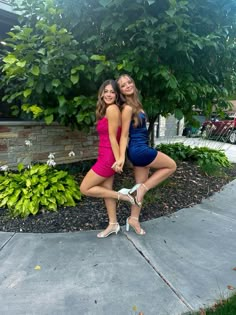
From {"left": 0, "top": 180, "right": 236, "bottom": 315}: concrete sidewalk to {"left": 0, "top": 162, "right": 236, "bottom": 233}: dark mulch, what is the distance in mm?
186

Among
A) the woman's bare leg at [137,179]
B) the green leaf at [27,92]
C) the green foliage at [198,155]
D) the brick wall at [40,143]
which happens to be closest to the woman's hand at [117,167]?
the woman's bare leg at [137,179]

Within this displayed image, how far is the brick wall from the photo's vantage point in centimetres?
470

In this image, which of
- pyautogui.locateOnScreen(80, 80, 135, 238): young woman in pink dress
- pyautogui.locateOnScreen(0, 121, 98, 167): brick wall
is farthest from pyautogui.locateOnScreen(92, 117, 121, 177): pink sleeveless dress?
pyautogui.locateOnScreen(0, 121, 98, 167): brick wall

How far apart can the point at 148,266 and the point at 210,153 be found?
15.3ft

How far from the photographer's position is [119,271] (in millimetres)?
2383

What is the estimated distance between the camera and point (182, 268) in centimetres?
246

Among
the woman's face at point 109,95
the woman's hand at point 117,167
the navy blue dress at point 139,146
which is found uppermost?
the woman's face at point 109,95

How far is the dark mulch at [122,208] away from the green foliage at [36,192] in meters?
0.10

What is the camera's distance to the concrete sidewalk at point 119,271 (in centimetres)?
201

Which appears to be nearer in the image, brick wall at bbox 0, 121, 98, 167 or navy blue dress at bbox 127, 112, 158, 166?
navy blue dress at bbox 127, 112, 158, 166

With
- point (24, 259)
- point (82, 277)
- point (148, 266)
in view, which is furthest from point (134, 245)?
point (24, 259)

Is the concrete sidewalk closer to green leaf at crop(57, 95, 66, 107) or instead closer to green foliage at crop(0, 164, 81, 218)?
green foliage at crop(0, 164, 81, 218)

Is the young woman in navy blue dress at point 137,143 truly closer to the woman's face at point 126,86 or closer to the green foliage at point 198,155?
the woman's face at point 126,86

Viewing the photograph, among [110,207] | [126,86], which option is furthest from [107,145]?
[110,207]
